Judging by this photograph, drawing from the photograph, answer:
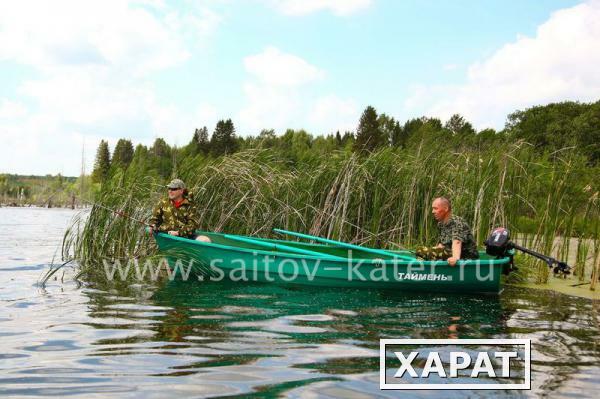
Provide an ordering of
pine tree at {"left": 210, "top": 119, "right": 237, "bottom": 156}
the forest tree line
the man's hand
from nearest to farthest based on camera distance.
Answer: the man's hand < the forest tree line < pine tree at {"left": 210, "top": 119, "right": 237, "bottom": 156}

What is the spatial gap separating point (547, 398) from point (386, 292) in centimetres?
426

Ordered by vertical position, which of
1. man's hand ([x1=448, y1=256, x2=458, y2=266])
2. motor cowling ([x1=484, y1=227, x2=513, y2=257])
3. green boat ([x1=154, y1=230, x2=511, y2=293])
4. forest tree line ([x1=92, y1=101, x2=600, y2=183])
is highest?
forest tree line ([x1=92, y1=101, x2=600, y2=183])

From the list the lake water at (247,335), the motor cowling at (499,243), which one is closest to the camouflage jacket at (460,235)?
the motor cowling at (499,243)

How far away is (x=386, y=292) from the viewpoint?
7977mm

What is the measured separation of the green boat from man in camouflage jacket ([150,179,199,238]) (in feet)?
1.20

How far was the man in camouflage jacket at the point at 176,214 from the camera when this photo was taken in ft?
28.8

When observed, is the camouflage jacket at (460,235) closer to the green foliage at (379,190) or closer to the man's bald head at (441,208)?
the man's bald head at (441,208)

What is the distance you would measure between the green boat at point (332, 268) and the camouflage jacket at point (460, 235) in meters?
0.33

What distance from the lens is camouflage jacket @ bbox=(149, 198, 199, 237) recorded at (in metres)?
8.82

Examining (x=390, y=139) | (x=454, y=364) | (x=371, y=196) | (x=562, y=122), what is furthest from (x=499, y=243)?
(x=562, y=122)

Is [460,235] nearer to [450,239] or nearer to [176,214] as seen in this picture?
[450,239]

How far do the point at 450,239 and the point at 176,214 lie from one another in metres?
3.92

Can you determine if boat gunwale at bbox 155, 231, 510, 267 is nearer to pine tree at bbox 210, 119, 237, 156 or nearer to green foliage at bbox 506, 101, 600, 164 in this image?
green foliage at bbox 506, 101, 600, 164

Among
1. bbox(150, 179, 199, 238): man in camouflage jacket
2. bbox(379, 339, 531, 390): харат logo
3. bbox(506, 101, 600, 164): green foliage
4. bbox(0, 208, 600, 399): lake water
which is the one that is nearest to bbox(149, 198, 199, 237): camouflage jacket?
bbox(150, 179, 199, 238): man in camouflage jacket
